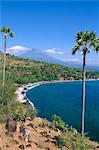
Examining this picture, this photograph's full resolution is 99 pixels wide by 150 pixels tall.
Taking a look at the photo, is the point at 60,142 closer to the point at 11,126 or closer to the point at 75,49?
the point at 11,126

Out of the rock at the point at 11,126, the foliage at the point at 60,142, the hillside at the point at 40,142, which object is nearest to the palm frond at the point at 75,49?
the hillside at the point at 40,142

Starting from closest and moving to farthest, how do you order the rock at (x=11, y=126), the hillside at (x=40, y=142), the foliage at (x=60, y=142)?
the hillside at (x=40, y=142)
the rock at (x=11, y=126)
the foliage at (x=60, y=142)

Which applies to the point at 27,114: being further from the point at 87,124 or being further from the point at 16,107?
the point at 87,124

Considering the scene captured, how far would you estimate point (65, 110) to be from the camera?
96562 mm

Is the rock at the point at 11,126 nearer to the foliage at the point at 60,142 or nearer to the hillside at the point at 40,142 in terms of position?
the hillside at the point at 40,142

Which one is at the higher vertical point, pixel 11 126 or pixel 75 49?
pixel 75 49

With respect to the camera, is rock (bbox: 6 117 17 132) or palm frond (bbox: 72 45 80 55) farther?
palm frond (bbox: 72 45 80 55)

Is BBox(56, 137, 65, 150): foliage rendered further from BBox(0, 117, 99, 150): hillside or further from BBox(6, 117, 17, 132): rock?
BBox(6, 117, 17, 132): rock

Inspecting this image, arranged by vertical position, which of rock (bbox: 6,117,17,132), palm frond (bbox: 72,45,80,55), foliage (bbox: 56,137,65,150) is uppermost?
palm frond (bbox: 72,45,80,55)

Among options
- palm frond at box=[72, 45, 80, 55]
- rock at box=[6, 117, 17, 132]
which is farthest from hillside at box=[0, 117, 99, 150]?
palm frond at box=[72, 45, 80, 55]

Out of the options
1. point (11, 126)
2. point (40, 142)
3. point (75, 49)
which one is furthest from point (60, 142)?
point (75, 49)

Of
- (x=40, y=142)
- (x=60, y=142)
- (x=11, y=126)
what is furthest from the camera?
(x=60, y=142)

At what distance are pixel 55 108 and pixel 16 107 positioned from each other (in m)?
55.2

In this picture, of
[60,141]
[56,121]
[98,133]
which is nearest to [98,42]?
[60,141]
